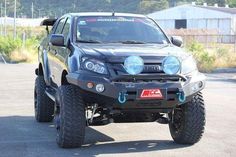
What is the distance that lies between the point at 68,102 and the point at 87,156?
0.75m

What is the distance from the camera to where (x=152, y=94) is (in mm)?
7172

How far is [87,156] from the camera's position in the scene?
7273mm

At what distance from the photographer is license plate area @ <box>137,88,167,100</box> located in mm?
7148

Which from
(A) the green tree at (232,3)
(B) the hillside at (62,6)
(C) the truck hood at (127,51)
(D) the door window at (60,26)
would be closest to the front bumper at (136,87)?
(C) the truck hood at (127,51)

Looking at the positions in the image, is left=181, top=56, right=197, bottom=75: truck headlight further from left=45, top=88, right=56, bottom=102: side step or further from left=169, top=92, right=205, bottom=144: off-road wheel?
left=45, top=88, right=56, bottom=102: side step

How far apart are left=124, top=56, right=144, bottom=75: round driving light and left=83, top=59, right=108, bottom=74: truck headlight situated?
28 cm

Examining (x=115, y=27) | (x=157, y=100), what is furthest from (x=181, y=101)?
(x=115, y=27)

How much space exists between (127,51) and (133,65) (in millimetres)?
382

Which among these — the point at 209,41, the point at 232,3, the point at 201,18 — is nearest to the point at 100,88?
the point at 209,41

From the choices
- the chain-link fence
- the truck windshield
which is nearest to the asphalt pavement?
the truck windshield

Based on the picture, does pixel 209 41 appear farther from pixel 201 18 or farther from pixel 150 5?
pixel 150 5

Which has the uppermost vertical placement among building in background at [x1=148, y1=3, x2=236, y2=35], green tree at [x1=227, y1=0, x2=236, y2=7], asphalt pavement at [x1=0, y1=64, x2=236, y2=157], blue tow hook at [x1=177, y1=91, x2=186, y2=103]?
blue tow hook at [x1=177, y1=91, x2=186, y2=103]

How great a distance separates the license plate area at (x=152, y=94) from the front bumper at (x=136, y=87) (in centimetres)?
1

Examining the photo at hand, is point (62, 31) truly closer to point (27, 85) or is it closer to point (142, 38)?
point (142, 38)
